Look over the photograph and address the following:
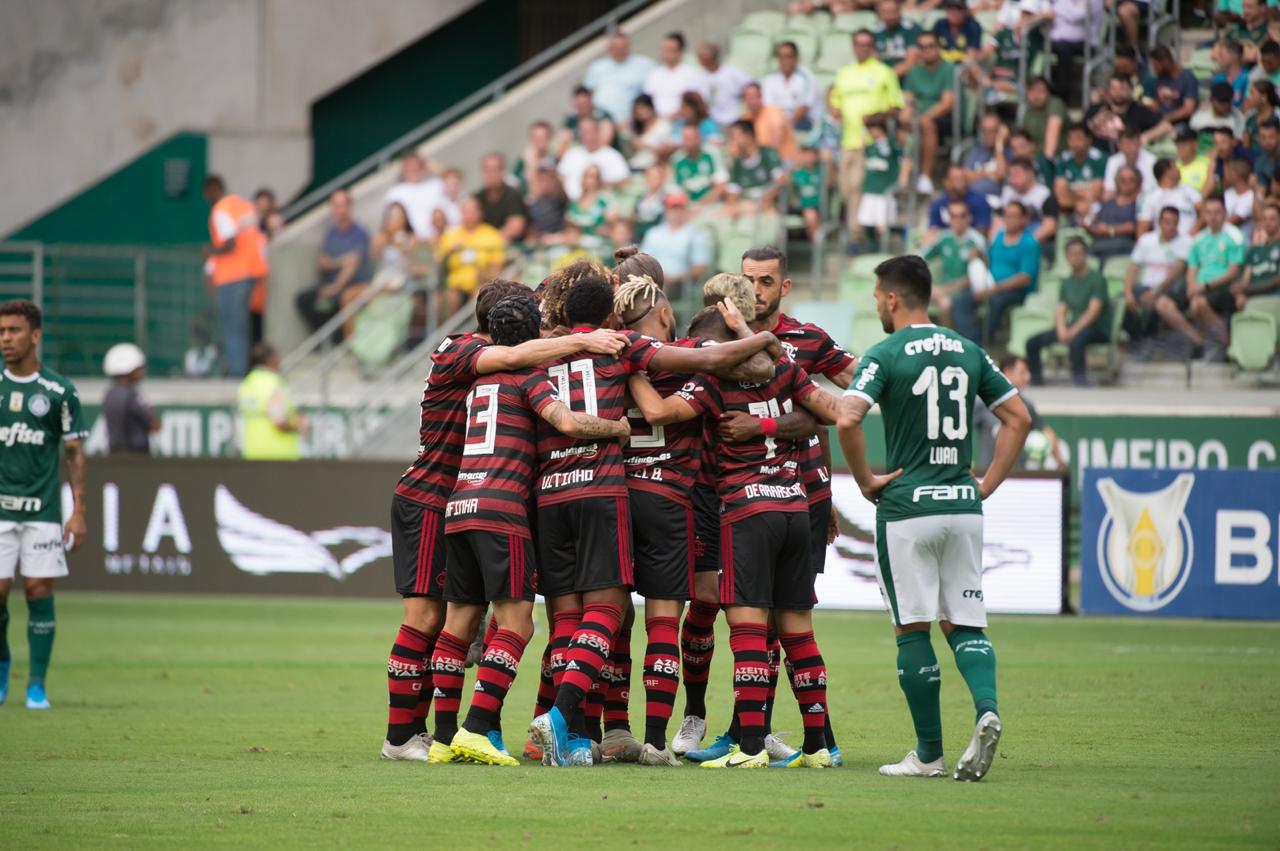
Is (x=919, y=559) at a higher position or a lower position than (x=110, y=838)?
higher

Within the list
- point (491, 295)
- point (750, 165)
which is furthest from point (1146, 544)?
point (491, 295)

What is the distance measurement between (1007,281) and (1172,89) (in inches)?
148

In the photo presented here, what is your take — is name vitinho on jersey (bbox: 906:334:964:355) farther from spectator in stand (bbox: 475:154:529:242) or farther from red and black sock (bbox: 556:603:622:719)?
spectator in stand (bbox: 475:154:529:242)

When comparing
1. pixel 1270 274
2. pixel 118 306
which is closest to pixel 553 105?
pixel 118 306

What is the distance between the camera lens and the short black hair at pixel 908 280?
8.18 meters

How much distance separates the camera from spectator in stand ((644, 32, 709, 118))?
80.3 ft

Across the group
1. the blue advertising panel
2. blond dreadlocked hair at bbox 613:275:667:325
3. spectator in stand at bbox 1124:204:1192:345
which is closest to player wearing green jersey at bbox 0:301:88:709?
blond dreadlocked hair at bbox 613:275:667:325

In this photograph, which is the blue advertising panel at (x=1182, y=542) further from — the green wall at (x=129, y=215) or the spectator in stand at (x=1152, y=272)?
the green wall at (x=129, y=215)

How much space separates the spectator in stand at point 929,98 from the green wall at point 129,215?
41.6 ft

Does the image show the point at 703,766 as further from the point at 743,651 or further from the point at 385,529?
the point at 385,529

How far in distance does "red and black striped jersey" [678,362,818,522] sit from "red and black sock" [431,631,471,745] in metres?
1.49

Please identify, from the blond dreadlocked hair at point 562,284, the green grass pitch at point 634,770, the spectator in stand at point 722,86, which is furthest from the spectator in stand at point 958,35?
the blond dreadlocked hair at point 562,284

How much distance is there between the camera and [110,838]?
6.64m

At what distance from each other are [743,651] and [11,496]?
18.7ft
